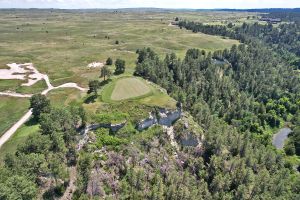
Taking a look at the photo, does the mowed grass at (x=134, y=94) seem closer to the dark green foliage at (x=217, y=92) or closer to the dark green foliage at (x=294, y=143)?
the dark green foliage at (x=217, y=92)

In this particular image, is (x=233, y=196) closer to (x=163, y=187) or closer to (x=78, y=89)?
(x=163, y=187)

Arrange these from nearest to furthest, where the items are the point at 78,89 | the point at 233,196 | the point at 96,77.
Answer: the point at 233,196 < the point at 78,89 < the point at 96,77

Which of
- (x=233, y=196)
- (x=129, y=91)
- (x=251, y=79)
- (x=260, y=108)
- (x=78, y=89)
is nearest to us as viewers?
(x=233, y=196)

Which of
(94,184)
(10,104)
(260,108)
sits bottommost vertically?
(260,108)

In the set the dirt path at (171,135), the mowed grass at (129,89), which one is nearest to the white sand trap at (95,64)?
the mowed grass at (129,89)

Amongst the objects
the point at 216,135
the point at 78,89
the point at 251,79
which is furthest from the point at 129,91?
the point at 251,79

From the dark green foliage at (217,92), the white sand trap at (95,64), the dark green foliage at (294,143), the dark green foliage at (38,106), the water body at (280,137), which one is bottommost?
the water body at (280,137)

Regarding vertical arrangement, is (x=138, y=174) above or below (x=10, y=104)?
below

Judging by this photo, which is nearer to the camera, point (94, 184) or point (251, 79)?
point (94, 184)
